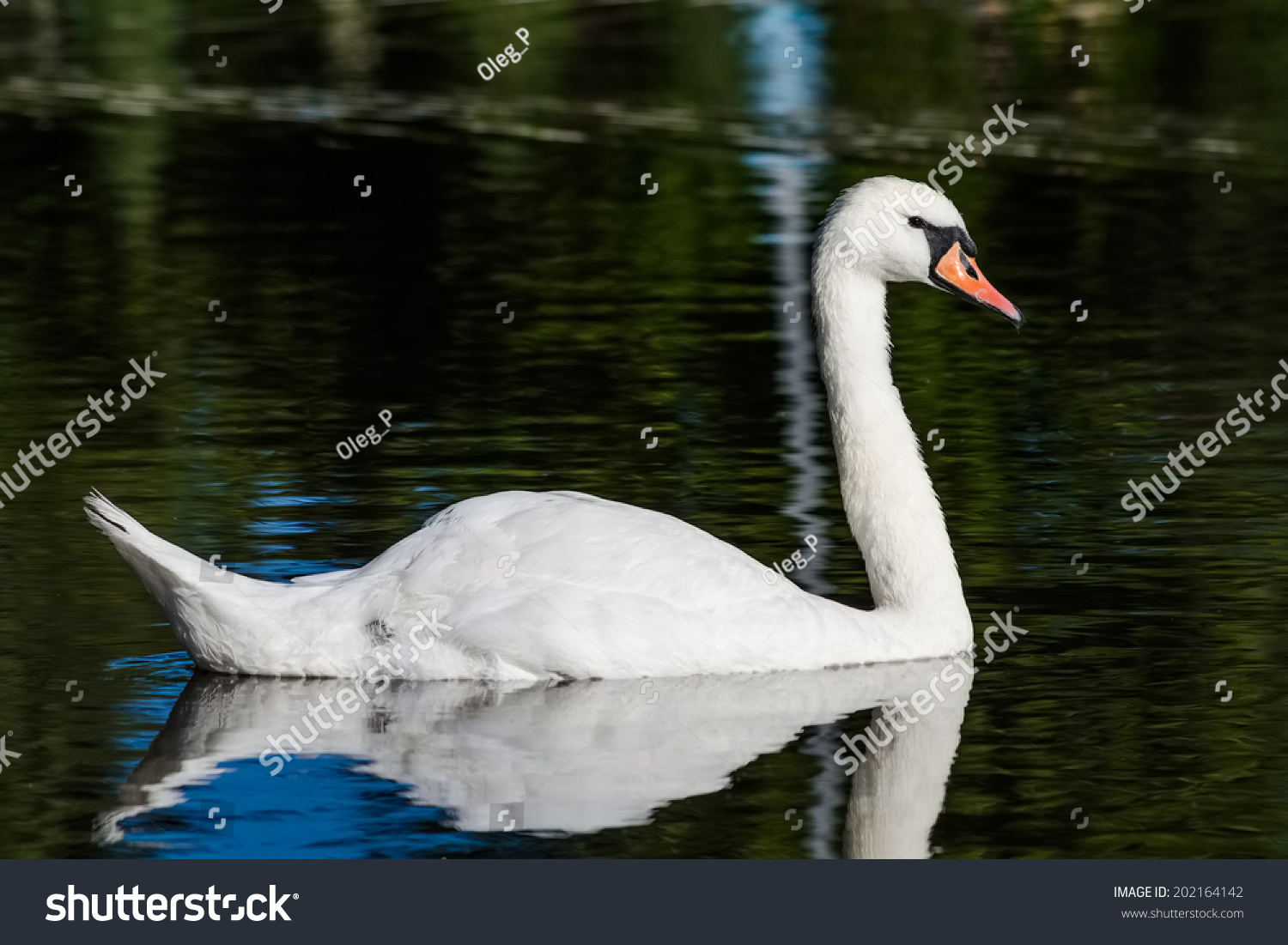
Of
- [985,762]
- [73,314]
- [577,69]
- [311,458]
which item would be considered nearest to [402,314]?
[73,314]

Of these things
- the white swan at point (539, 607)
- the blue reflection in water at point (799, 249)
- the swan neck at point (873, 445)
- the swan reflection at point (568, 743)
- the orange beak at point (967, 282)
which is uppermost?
the blue reflection in water at point (799, 249)

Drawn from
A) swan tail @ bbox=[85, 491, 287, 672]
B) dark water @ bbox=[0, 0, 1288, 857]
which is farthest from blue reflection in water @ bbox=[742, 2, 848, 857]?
swan tail @ bbox=[85, 491, 287, 672]

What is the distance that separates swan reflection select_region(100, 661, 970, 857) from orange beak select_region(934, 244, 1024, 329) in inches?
63.0

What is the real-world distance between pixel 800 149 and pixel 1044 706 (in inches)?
782

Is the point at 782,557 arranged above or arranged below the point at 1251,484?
below

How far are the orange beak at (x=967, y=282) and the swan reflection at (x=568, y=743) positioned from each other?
160cm

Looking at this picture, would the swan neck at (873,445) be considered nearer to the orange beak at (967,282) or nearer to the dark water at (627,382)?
the orange beak at (967,282)

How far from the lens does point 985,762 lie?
909cm

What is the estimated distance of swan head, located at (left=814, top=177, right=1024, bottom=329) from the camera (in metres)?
10.6

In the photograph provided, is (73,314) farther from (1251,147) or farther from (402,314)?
(1251,147)

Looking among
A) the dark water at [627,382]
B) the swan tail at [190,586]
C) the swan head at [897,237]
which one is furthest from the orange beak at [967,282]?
the swan tail at [190,586]

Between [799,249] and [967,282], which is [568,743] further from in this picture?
[799,249]

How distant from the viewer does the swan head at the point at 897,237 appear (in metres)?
10.6

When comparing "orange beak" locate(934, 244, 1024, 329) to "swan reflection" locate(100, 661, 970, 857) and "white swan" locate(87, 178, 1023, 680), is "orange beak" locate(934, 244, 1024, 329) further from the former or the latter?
"swan reflection" locate(100, 661, 970, 857)
